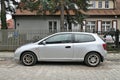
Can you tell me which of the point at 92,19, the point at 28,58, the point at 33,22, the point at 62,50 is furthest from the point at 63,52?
the point at 92,19

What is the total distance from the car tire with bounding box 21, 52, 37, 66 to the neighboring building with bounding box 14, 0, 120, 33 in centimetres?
2053

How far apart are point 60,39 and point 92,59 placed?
5.97 ft

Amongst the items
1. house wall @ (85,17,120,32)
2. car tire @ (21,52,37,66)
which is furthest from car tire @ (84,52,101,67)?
house wall @ (85,17,120,32)

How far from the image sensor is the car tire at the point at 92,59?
13.1 metres

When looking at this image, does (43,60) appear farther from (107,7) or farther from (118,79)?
(107,7)

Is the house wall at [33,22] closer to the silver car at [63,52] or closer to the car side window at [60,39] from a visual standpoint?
the car side window at [60,39]

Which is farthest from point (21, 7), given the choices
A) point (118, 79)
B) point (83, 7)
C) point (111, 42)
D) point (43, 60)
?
point (118, 79)

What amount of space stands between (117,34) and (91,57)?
8.27 meters

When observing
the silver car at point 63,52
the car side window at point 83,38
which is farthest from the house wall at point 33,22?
the silver car at point 63,52

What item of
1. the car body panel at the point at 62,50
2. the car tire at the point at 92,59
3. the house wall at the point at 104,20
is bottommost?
the car tire at the point at 92,59

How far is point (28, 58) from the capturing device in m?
13.1

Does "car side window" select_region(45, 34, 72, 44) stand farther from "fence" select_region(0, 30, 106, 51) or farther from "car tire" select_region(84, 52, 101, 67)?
"fence" select_region(0, 30, 106, 51)

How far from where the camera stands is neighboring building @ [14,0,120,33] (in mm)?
34812

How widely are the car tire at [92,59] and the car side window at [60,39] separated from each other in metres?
1.16
